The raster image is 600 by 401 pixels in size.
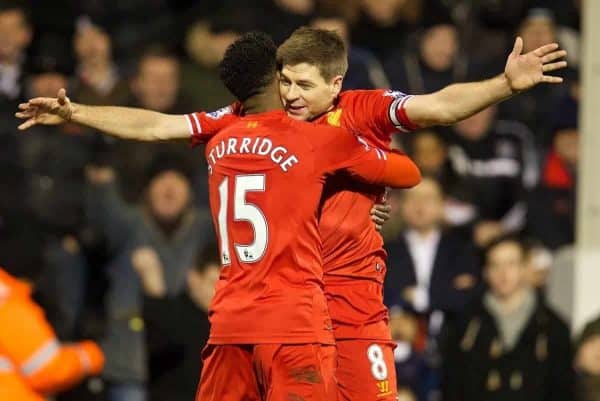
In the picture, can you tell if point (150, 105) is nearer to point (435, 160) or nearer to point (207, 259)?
point (207, 259)

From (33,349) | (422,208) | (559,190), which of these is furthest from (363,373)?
(559,190)

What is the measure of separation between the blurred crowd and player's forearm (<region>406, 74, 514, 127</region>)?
339 centimetres

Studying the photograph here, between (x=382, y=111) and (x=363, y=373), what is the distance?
3.31 ft

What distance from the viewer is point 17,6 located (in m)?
10.6

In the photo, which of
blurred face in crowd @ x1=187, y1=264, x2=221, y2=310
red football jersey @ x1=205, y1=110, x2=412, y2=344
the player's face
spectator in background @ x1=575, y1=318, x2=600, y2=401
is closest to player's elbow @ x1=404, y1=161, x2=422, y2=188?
red football jersey @ x1=205, y1=110, x2=412, y2=344

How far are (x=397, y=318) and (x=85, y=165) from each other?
237cm

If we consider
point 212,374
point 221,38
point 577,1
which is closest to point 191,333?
point 221,38

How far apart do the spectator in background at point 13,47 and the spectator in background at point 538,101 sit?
10.8 feet

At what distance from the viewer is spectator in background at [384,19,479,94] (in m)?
10.6

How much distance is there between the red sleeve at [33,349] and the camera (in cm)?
685

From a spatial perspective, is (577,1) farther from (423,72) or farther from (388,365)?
(388,365)

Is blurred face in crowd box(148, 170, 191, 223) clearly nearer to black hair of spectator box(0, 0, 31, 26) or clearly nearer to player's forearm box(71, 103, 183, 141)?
black hair of spectator box(0, 0, 31, 26)

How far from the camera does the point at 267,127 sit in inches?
220

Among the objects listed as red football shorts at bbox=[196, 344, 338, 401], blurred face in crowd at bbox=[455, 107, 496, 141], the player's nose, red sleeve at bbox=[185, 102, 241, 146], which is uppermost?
blurred face in crowd at bbox=[455, 107, 496, 141]
